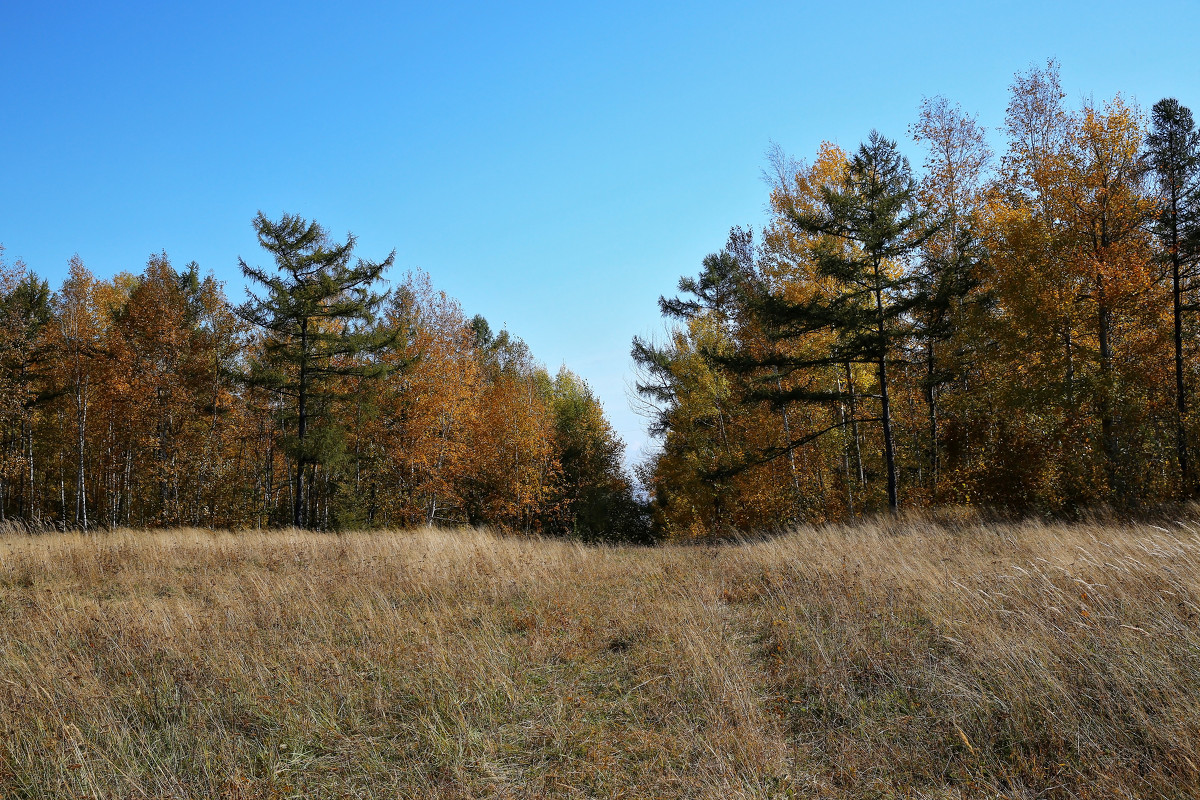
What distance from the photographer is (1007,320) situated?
1589 centimetres

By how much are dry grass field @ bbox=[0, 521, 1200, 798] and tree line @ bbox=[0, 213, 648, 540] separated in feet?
41.8

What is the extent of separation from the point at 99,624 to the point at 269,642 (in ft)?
6.73

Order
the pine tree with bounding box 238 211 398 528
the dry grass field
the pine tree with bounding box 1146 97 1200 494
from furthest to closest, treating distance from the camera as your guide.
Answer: the pine tree with bounding box 238 211 398 528 → the pine tree with bounding box 1146 97 1200 494 → the dry grass field

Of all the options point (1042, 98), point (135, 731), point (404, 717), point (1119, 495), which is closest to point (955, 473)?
point (1119, 495)

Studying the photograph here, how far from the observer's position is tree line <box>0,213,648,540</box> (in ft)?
65.1

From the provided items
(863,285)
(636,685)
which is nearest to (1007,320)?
(863,285)

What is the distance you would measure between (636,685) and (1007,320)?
51.1 feet

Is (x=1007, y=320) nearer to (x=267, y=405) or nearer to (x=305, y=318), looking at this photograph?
(x=305, y=318)

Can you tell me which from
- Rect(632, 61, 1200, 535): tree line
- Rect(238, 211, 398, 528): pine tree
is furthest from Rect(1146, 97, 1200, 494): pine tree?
Rect(238, 211, 398, 528): pine tree

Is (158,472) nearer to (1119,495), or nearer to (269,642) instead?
(269,642)

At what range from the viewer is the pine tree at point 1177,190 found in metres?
14.0

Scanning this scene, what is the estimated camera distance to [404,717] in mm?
4625

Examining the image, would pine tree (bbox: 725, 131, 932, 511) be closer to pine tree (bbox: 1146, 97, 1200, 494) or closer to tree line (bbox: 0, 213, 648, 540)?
pine tree (bbox: 1146, 97, 1200, 494)

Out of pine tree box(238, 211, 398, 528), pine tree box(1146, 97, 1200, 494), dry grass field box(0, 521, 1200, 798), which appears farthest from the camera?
pine tree box(238, 211, 398, 528)
